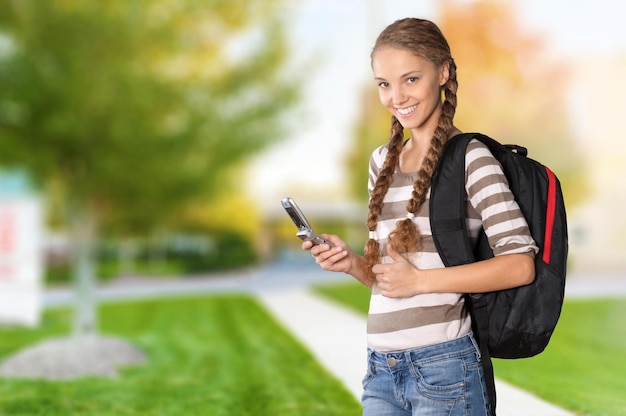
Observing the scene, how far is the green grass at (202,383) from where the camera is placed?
5.92 metres

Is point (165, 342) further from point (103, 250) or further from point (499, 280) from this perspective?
point (103, 250)

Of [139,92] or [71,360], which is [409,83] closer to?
[71,360]

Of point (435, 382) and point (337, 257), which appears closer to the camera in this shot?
point (435, 382)

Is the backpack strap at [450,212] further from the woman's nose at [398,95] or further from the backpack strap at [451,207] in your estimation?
the woman's nose at [398,95]

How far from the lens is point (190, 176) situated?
359 inches

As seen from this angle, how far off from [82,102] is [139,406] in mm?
3940

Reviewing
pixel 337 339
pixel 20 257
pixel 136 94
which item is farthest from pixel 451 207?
pixel 20 257

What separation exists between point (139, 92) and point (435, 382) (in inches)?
274

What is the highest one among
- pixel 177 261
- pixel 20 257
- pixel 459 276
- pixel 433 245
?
pixel 177 261

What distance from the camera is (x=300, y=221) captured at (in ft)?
7.53

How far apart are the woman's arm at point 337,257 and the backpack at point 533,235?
31cm

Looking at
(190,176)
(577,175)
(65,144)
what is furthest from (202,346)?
(577,175)

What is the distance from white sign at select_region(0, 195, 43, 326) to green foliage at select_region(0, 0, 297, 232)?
2.83 meters

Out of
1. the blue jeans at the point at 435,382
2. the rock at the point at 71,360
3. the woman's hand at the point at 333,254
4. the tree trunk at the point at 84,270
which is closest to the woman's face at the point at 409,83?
the woman's hand at the point at 333,254
